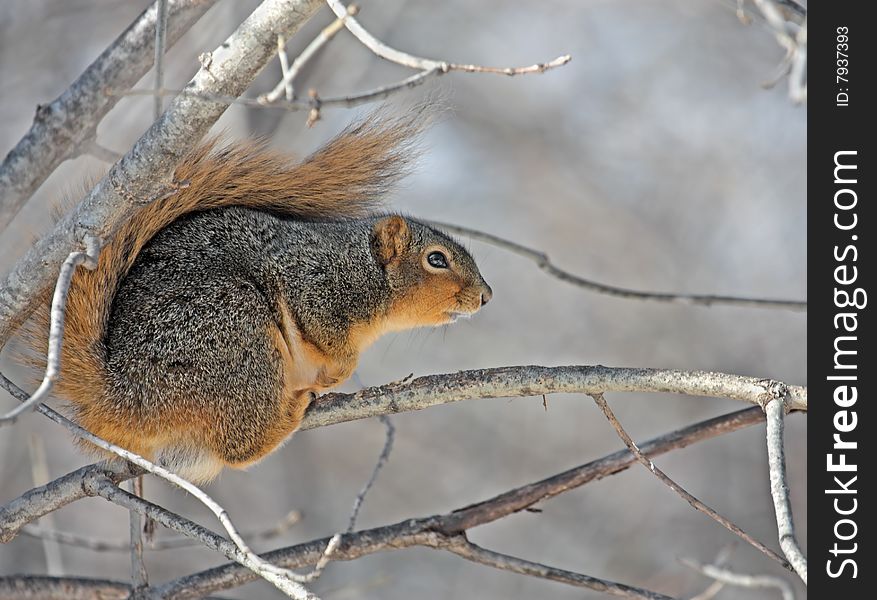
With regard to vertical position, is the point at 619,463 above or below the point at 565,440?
below

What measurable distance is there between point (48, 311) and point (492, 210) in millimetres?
4637

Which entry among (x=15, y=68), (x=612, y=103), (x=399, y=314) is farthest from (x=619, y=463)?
(x=612, y=103)

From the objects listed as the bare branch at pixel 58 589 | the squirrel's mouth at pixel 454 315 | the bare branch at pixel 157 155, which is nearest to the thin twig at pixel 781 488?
the bare branch at pixel 157 155

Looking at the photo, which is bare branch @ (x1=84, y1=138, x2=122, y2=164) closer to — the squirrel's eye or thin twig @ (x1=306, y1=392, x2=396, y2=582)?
thin twig @ (x1=306, y1=392, x2=396, y2=582)

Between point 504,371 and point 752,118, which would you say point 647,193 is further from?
point 504,371

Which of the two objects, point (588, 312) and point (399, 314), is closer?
point (399, 314)

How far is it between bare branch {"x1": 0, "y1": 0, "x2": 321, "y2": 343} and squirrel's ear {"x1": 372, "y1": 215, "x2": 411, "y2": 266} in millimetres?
1017

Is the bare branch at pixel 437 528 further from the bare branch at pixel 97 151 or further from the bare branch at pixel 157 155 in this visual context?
the bare branch at pixel 97 151

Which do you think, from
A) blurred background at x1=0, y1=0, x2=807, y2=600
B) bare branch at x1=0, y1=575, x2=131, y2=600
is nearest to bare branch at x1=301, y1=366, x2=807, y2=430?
bare branch at x1=0, y1=575, x2=131, y2=600

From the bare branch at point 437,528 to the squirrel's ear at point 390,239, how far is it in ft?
2.80

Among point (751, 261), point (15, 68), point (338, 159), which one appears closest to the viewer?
point (338, 159)

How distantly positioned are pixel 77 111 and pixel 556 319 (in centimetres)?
452
